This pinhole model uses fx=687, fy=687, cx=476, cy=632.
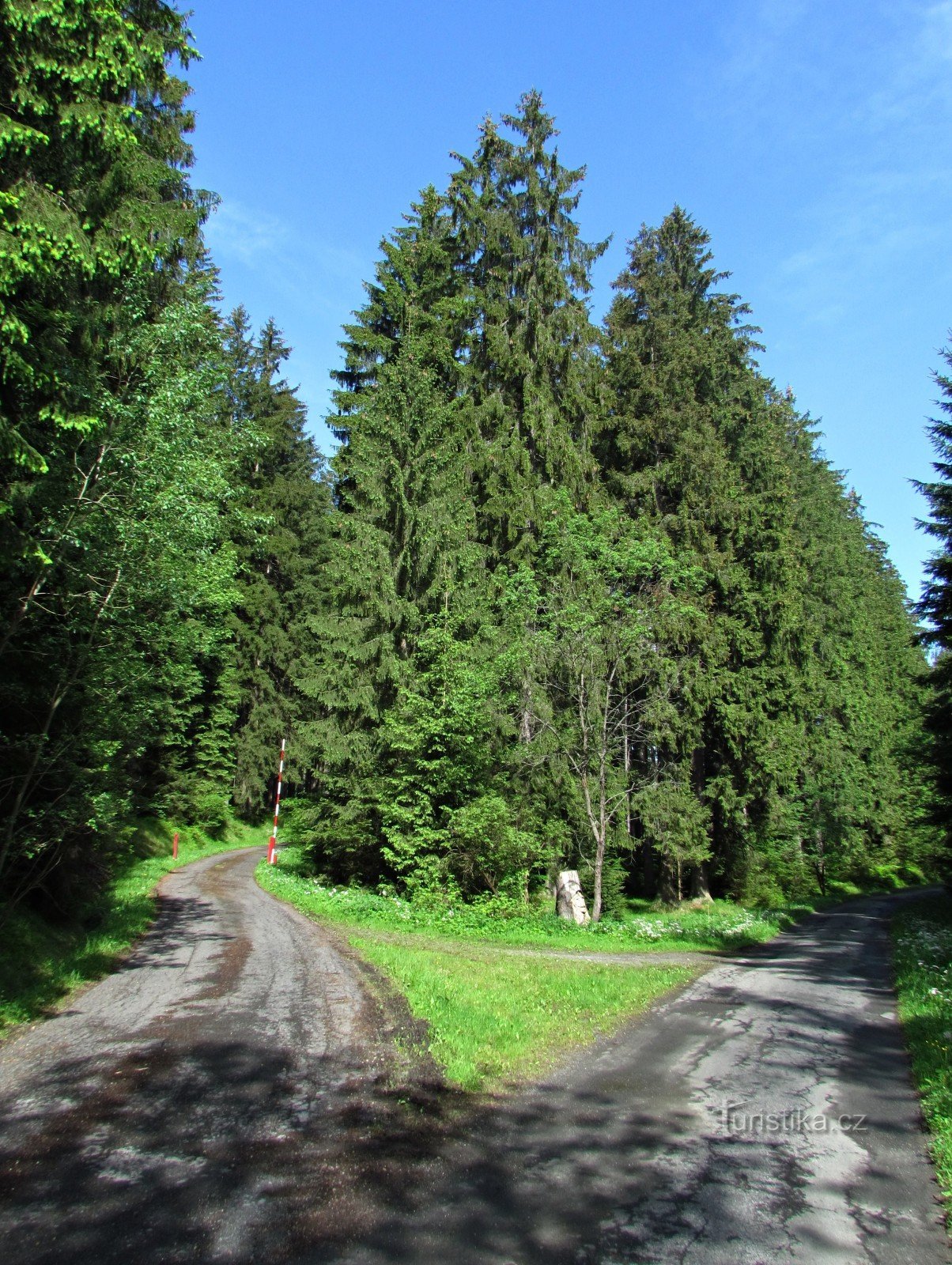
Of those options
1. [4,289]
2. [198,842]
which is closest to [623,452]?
[4,289]

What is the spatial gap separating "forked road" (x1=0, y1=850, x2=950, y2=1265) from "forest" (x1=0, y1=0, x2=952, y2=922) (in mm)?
4014

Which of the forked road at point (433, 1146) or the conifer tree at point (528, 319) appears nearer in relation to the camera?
the forked road at point (433, 1146)

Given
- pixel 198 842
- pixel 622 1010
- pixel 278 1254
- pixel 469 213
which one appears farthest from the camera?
pixel 198 842

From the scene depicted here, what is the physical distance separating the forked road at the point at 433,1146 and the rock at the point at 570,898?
8.34m

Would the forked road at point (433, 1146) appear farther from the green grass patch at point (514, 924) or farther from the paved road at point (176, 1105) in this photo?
the green grass patch at point (514, 924)

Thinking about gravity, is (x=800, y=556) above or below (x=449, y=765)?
above

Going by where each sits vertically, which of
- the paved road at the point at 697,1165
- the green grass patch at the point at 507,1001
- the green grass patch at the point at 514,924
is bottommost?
the paved road at the point at 697,1165

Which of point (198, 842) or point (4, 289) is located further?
point (198, 842)

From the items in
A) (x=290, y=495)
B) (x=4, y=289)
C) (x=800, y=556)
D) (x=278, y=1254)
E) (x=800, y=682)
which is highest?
(x=290, y=495)

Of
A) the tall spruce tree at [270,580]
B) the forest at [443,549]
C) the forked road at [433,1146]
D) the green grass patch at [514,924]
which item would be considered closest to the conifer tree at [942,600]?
the forest at [443,549]

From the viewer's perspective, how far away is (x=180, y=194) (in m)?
14.9

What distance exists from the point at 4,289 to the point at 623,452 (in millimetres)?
19792

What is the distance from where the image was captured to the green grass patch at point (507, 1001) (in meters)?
6.16

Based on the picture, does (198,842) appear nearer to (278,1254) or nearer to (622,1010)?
(622,1010)
